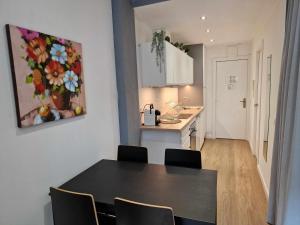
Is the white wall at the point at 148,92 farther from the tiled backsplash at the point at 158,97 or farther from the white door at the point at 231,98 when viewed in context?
the white door at the point at 231,98

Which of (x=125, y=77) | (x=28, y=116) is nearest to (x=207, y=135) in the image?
(x=125, y=77)

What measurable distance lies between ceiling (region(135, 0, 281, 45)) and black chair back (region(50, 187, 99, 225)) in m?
2.26

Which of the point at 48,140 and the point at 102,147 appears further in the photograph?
the point at 102,147

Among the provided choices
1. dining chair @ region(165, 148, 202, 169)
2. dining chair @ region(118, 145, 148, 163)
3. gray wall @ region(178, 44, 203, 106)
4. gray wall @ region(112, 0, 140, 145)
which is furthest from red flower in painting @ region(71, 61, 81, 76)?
gray wall @ region(178, 44, 203, 106)

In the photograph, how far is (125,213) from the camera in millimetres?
1146

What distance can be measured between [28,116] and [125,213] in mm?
866

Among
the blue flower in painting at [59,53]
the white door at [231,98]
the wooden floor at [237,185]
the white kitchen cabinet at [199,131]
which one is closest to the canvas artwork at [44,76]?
the blue flower in painting at [59,53]

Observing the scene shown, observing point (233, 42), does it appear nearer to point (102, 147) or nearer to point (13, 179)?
point (102, 147)

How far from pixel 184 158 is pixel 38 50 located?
149cm

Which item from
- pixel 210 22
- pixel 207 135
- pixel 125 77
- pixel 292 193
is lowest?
pixel 207 135

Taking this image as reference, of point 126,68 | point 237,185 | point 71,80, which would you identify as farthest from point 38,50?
point 237,185

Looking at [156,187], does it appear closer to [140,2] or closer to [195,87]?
[140,2]

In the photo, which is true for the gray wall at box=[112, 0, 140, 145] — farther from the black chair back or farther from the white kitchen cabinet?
the white kitchen cabinet

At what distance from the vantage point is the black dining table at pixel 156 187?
3.92 feet
